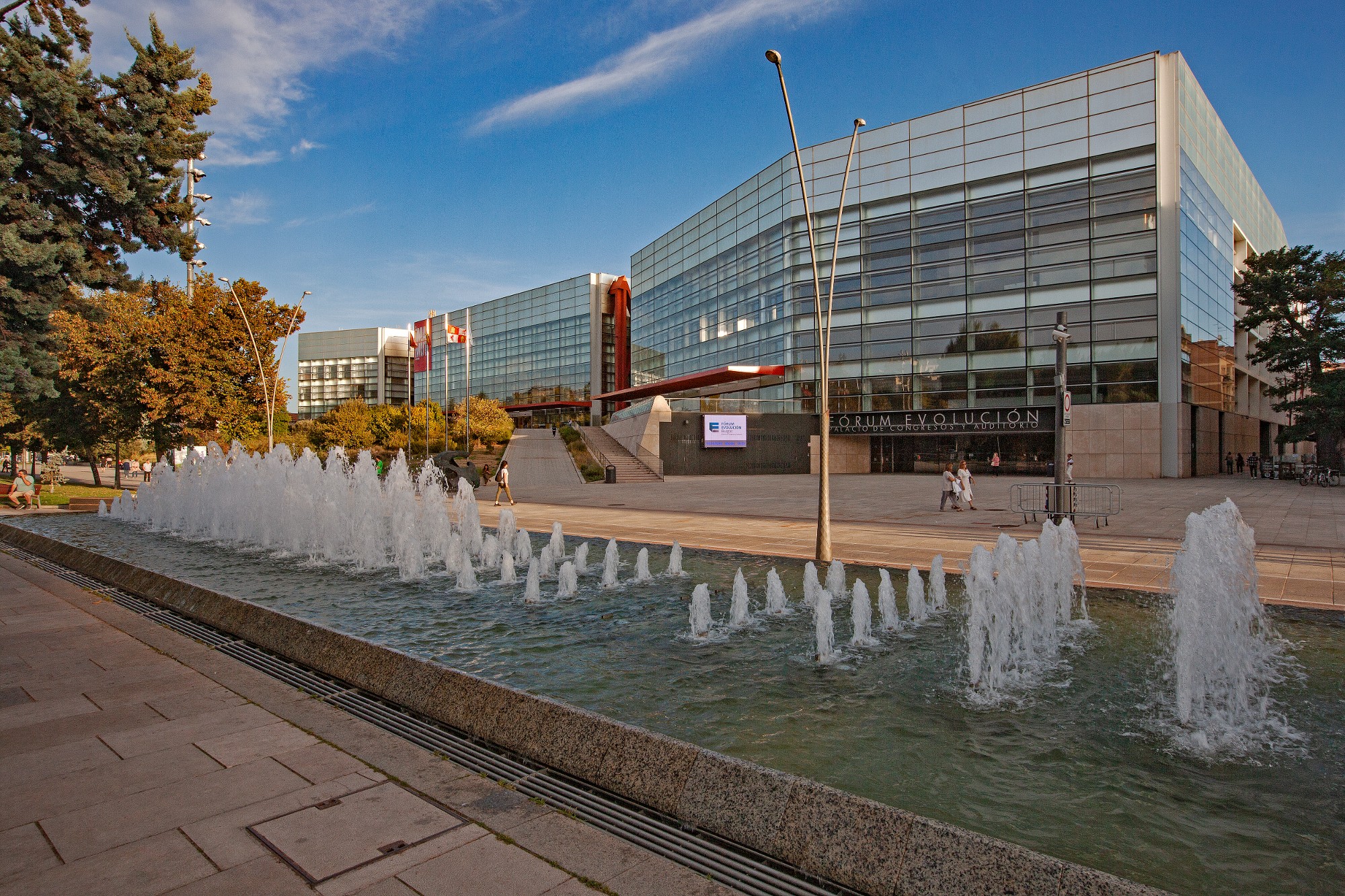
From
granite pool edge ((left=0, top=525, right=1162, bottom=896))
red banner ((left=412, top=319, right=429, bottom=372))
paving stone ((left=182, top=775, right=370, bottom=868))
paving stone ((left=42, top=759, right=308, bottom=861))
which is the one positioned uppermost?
red banner ((left=412, top=319, right=429, bottom=372))

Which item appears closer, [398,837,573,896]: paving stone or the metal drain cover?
[398,837,573,896]: paving stone

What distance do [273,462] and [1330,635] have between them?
819 inches

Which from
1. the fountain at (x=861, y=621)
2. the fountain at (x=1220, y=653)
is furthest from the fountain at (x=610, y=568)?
the fountain at (x=1220, y=653)

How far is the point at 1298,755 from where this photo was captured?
4906 millimetres

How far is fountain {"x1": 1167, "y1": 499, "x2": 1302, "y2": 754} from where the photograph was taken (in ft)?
17.9

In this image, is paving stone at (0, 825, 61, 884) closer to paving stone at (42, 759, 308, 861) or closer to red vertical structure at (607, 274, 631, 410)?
paving stone at (42, 759, 308, 861)

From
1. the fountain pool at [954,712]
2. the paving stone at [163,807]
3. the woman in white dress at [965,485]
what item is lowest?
the fountain pool at [954,712]

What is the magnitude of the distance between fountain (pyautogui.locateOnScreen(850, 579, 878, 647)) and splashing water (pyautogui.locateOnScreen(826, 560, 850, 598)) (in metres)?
1.81

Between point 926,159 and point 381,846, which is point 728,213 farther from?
point 381,846

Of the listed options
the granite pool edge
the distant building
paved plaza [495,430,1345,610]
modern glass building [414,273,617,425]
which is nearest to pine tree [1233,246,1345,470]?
paved plaza [495,430,1345,610]

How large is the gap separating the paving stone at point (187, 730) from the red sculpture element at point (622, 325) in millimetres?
79776

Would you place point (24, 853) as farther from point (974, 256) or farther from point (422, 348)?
point (974, 256)

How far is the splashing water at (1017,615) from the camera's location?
6.60 metres

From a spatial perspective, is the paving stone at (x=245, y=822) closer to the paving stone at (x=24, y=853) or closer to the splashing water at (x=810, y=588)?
the paving stone at (x=24, y=853)
